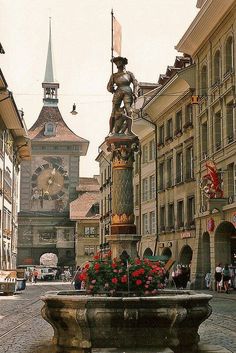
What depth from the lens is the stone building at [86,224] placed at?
295ft

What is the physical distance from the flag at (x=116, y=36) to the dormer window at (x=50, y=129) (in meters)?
78.4

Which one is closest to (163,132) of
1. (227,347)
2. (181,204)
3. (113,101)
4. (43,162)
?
(181,204)

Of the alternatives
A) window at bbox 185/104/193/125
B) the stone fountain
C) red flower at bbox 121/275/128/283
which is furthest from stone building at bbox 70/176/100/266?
the stone fountain

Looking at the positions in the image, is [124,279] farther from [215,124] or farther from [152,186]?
[152,186]

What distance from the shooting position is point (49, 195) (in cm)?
9850

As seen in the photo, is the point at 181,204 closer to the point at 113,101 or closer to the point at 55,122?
the point at 113,101

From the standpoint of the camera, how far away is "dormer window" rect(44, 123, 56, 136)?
100m

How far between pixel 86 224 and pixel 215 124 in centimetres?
5541

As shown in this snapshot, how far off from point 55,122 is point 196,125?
6394 cm

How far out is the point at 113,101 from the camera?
64.6 ft

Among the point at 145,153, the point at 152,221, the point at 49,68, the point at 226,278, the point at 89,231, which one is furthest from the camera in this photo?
the point at 49,68

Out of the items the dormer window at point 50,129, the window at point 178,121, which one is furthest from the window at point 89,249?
the window at point 178,121

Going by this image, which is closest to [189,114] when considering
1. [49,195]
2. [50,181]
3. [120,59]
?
[120,59]

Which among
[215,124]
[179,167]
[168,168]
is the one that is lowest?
[179,167]
